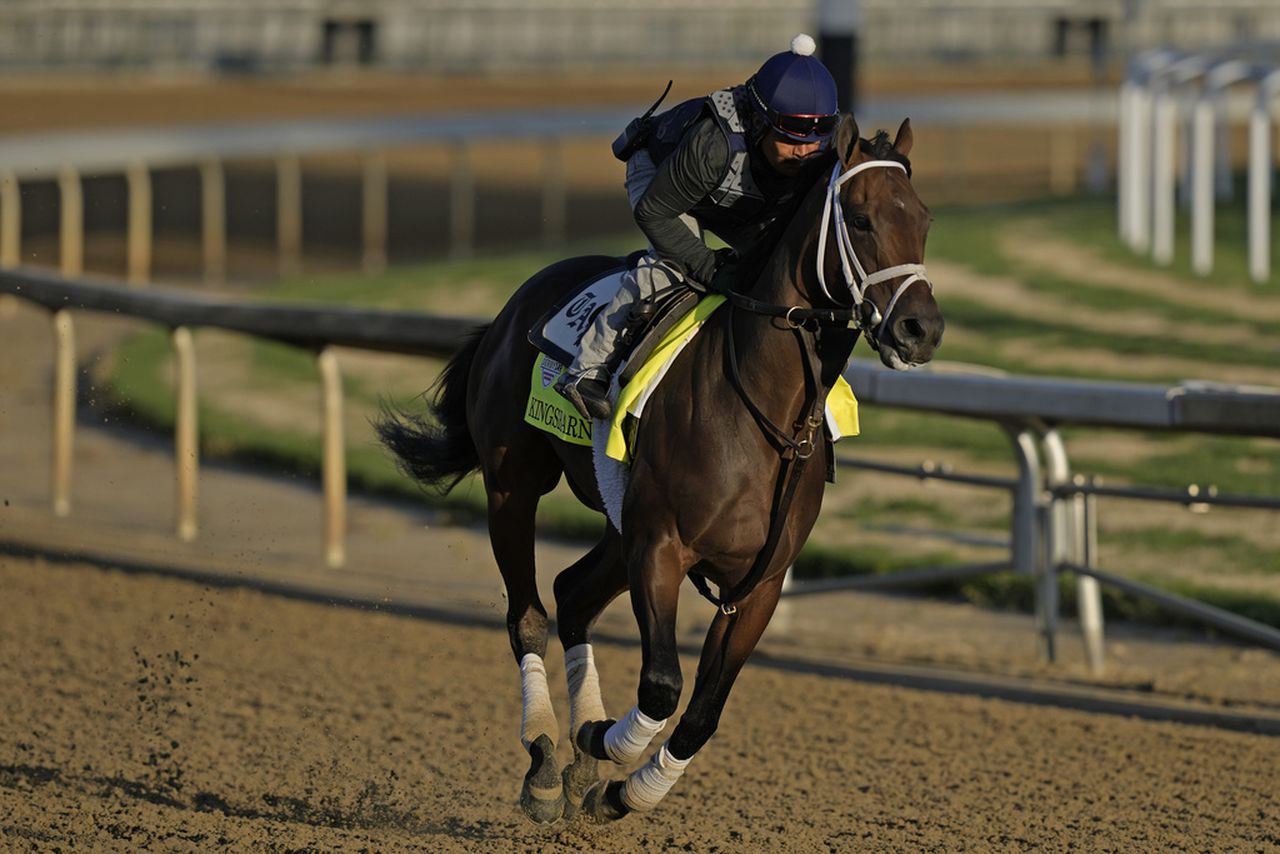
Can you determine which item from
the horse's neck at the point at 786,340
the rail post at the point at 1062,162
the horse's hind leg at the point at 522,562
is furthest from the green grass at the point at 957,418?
the rail post at the point at 1062,162

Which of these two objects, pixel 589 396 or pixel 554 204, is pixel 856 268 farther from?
pixel 554 204

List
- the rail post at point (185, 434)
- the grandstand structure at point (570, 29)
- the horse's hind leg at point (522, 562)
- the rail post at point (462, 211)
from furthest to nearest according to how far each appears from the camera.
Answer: the grandstand structure at point (570, 29) < the rail post at point (462, 211) < the rail post at point (185, 434) < the horse's hind leg at point (522, 562)

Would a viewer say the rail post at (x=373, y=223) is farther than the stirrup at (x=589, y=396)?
Yes

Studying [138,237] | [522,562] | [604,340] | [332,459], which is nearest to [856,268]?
[604,340]

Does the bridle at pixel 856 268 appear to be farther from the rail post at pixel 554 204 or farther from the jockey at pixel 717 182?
the rail post at pixel 554 204

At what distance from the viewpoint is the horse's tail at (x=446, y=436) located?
5.54 metres

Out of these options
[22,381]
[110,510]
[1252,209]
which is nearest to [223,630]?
[110,510]

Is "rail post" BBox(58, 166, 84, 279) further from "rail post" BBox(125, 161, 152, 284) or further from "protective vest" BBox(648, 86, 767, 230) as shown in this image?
"protective vest" BBox(648, 86, 767, 230)

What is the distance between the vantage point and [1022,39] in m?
35.3

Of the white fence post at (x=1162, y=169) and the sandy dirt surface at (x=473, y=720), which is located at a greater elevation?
the white fence post at (x=1162, y=169)

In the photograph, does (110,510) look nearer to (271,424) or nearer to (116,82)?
(271,424)

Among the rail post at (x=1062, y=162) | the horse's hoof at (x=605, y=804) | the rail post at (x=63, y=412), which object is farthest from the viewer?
the rail post at (x=1062, y=162)

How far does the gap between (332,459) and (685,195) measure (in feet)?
12.0

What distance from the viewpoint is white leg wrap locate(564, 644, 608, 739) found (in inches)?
185
